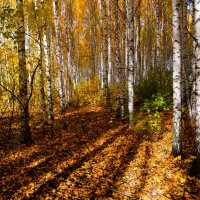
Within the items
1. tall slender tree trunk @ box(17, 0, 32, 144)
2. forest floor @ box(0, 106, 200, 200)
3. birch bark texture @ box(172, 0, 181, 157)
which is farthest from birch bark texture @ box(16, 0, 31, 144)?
birch bark texture @ box(172, 0, 181, 157)

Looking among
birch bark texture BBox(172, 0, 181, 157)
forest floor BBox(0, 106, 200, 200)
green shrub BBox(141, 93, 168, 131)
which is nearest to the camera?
forest floor BBox(0, 106, 200, 200)

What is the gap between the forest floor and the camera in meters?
4.21

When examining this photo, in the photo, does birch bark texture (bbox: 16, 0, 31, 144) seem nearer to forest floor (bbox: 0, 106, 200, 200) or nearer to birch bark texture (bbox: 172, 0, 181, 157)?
forest floor (bbox: 0, 106, 200, 200)

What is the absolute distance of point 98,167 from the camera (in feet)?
17.1

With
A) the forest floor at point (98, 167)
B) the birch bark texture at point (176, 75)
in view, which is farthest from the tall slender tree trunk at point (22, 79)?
the birch bark texture at point (176, 75)

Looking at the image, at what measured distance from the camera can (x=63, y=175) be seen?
189 inches

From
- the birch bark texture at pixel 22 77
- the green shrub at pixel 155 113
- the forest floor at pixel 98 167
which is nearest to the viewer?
the forest floor at pixel 98 167

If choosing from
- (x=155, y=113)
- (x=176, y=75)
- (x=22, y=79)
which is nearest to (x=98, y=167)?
(x=176, y=75)

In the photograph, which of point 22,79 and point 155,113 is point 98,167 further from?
point 22,79

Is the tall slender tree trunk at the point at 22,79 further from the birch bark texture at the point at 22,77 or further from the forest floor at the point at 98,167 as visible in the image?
the forest floor at the point at 98,167

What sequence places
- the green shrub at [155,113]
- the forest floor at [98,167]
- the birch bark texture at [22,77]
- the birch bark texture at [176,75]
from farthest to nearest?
the green shrub at [155,113], the birch bark texture at [22,77], the birch bark texture at [176,75], the forest floor at [98,167]

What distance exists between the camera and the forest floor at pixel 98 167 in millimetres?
4207

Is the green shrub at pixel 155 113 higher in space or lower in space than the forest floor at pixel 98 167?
higher

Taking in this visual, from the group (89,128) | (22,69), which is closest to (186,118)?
(89,128)
